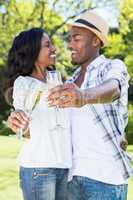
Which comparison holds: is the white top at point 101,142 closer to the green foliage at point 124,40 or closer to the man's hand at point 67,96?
the man's hand at point 67,96

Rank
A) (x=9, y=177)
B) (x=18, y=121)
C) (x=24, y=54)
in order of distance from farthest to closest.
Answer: (x=9, y=177) < (x=24, y=54) < (x=18, y=121)

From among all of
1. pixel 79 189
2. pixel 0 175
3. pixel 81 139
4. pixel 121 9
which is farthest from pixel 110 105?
pixel 121 9

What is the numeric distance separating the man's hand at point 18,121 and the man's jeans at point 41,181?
1.08 feet

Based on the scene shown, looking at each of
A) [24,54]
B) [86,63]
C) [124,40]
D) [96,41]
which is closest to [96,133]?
[86,63]

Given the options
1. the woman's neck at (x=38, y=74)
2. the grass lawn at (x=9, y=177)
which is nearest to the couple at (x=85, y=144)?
the woman's neck at (x=38, y=74)

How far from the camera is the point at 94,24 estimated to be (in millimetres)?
2979

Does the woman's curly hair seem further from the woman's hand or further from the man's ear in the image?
the woman's hand

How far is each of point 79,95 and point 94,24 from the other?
2.35 ft

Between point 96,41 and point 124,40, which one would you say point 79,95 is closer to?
point 96,41

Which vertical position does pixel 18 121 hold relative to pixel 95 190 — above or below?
above

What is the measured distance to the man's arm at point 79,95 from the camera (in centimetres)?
235

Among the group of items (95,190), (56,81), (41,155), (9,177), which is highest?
(56,81)

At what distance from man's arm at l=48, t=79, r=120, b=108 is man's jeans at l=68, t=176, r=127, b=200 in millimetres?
565

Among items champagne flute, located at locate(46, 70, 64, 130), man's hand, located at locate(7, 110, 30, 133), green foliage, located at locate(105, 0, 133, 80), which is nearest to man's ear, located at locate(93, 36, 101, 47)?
champagne flute, located at locate(46, 70, 64, 130)
